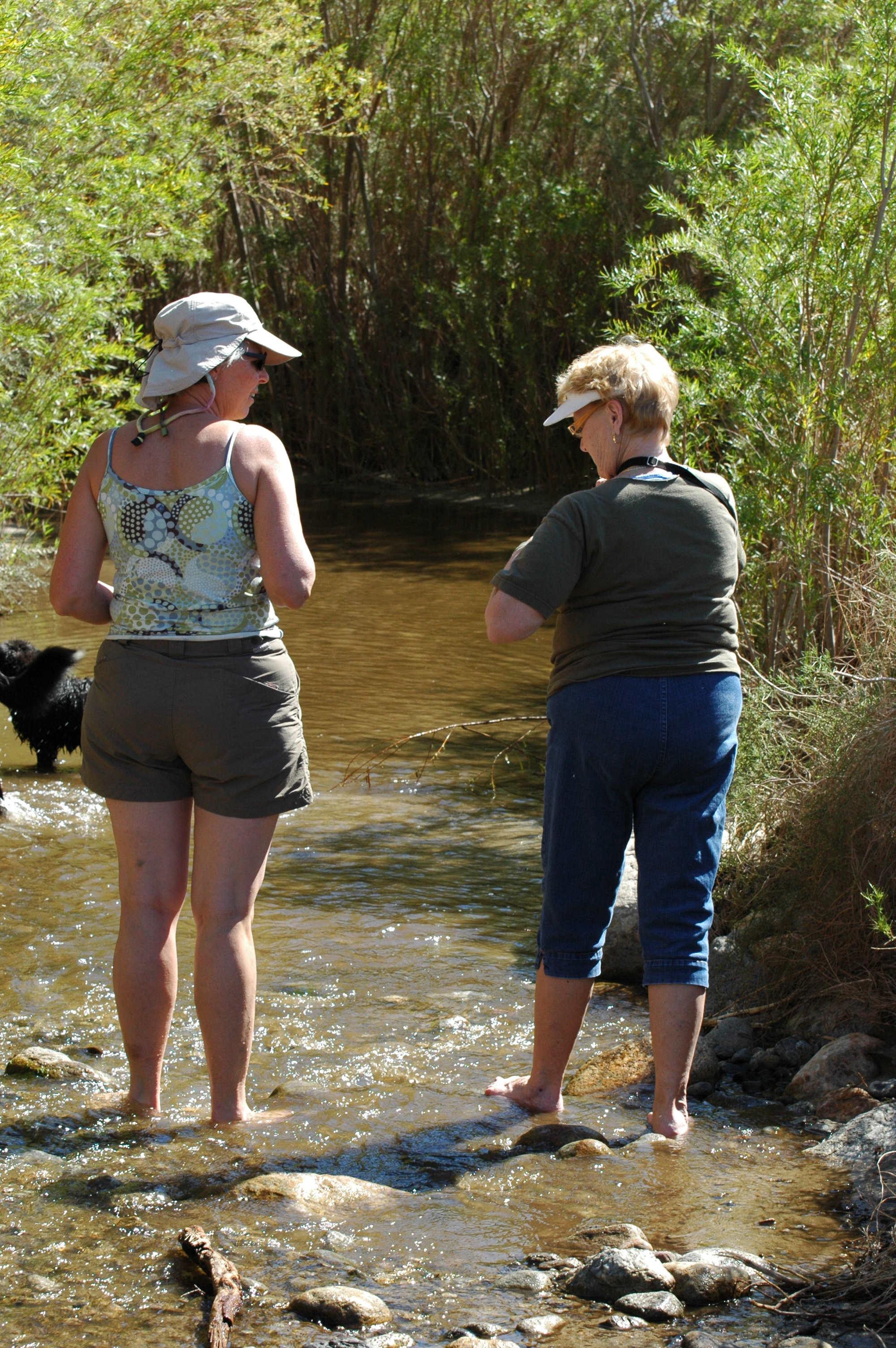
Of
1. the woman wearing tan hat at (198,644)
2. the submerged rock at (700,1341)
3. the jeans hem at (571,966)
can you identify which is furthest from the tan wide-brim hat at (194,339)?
the submerged rock at (700,1341)

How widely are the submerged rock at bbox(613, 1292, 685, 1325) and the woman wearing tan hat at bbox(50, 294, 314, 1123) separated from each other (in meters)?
1.06

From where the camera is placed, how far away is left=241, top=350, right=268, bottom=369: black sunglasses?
9.87 feet

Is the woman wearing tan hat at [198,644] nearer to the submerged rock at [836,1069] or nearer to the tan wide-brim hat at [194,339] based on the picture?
the tan wide-brim hat at [194,339]

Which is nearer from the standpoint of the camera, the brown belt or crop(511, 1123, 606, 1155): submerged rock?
the brown belt

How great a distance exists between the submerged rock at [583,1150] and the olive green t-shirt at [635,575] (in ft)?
3.44

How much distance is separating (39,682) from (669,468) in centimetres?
428

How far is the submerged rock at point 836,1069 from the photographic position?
3.45 meters

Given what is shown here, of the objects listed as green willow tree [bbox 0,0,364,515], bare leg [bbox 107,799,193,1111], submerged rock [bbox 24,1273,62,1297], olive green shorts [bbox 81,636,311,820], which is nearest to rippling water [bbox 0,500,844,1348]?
submerged rock [bbox 24,1273,62,1297]

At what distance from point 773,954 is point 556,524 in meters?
1.77

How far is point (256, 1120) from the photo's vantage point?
319cm

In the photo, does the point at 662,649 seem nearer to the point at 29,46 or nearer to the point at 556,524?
the point at 556,524

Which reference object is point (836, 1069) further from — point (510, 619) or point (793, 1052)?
point (510, 619)

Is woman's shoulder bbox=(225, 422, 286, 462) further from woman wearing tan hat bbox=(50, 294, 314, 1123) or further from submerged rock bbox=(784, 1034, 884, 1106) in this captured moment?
submerged rock bbox=(784, 1034, 884, 1106)

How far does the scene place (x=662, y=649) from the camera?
2.99 meters
